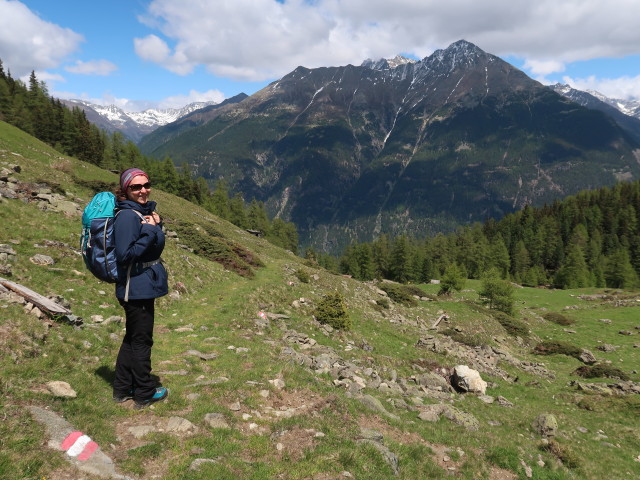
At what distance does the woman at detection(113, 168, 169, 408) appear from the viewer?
6828mm

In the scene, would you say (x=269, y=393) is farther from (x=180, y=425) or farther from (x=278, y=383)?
(x=180, y=425)

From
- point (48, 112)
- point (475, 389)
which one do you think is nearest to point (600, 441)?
point (475, 389)

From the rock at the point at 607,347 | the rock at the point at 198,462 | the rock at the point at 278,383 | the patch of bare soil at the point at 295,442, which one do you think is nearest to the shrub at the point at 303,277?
the rock at the point at 278,383

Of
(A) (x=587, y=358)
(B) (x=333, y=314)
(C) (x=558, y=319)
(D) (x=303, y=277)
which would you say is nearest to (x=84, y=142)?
(D) (x=303, y=277)

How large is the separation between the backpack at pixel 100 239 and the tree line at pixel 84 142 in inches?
3117

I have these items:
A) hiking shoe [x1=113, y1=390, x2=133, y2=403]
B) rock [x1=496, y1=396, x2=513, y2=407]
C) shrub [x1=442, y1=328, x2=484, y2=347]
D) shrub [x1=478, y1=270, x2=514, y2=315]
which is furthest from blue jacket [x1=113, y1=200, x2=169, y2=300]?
shrub [x1=478, y1=270, x2=514, y2=315]

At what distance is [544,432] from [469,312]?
28162 mm

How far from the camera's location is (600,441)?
50.4 ft

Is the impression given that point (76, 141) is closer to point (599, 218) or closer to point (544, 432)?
point (544, 432)

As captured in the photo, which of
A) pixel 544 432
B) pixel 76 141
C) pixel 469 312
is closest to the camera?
pixel 544 432

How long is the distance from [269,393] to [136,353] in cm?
439

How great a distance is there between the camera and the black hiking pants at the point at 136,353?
7.40 metres

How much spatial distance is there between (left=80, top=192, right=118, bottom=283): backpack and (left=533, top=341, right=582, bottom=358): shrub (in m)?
40.5

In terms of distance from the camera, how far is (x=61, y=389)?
7.55 m
